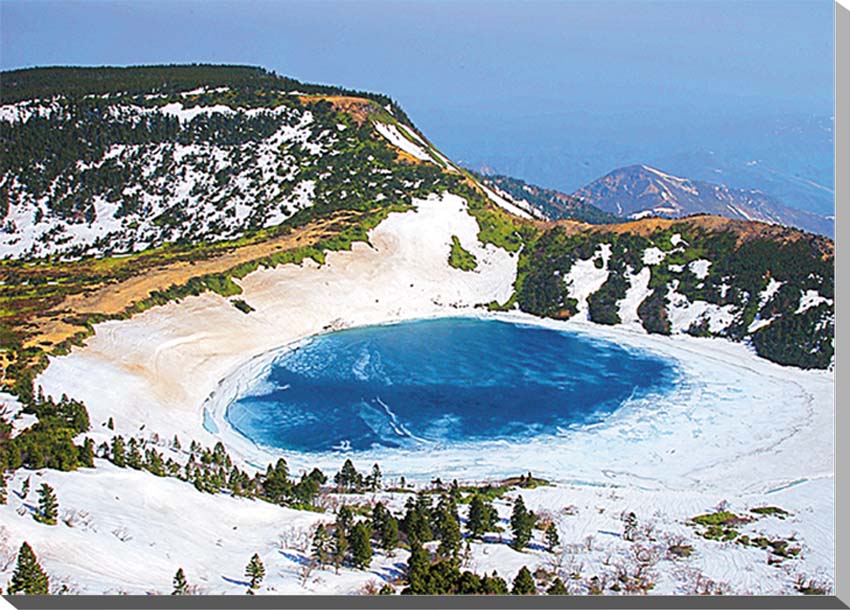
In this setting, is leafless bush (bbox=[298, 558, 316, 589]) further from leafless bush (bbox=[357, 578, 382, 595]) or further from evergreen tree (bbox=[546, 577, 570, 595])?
evergreen tree (bbox=[546, 577, 570, 595])

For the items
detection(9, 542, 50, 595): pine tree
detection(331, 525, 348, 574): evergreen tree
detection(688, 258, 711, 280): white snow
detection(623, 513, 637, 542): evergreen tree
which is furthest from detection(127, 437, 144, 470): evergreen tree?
detection(688, 258, 711, 280): white snow

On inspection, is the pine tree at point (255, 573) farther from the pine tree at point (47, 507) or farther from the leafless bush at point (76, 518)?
the pine tree at point (47, 507)

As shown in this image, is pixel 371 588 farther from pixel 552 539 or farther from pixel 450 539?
pixel 552 539

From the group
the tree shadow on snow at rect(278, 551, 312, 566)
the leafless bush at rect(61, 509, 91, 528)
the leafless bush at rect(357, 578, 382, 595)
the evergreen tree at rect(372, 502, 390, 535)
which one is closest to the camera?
the leafless bush at rect(357, 578, 382, 595)

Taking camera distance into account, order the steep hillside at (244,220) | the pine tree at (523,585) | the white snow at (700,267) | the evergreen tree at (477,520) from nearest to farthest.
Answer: the pine tree at (523,585)
the evergreen tree at (477,520)
the steep hillside at (244,220)
the white snow at (700,267)

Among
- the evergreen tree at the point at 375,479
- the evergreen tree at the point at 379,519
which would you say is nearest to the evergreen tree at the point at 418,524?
the evergreen tree at the point at 379,519

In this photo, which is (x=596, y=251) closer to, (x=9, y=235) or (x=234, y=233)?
(x=234, y=233)
